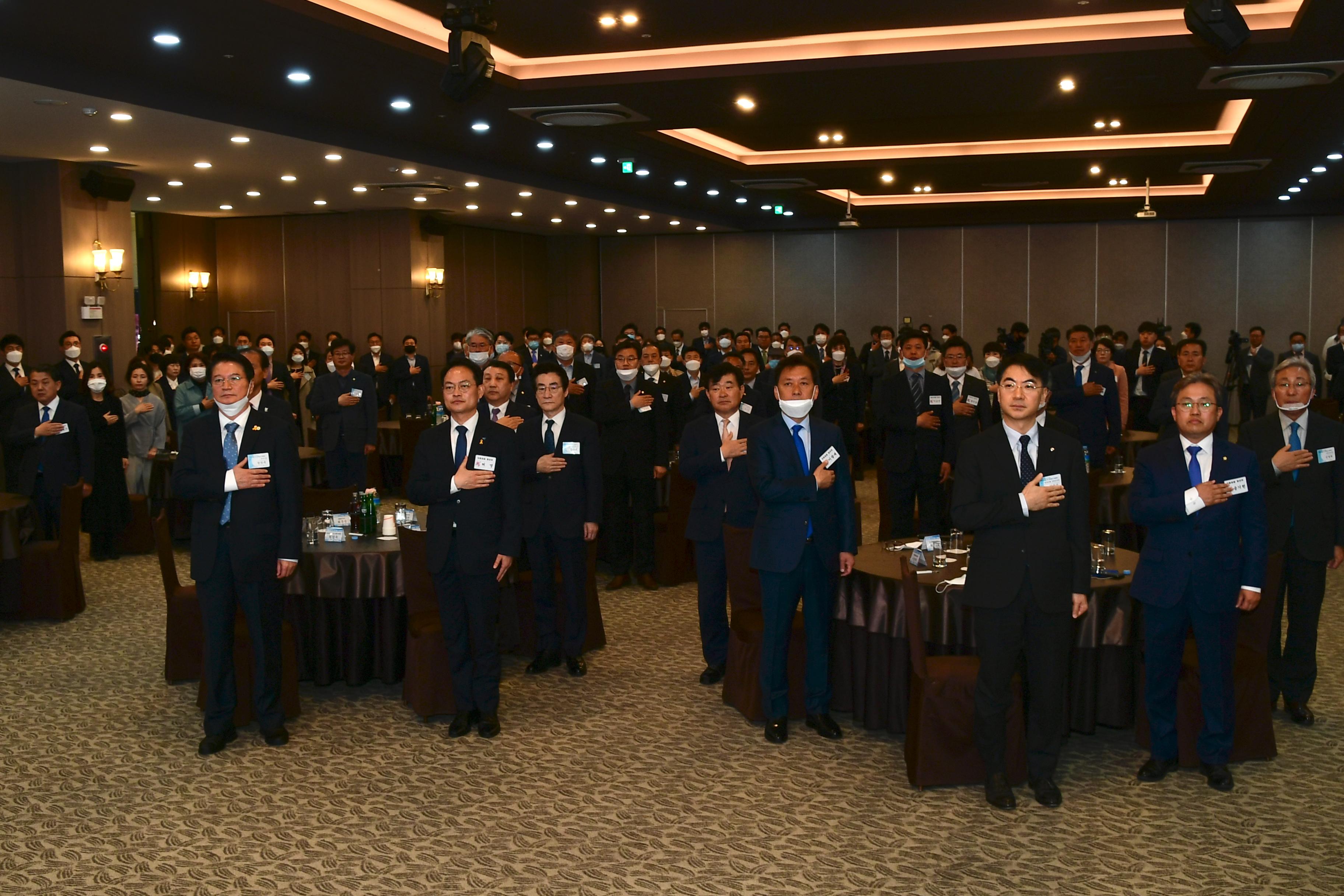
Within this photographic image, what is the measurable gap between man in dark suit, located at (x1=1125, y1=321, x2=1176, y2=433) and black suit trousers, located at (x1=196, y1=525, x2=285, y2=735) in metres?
11.3

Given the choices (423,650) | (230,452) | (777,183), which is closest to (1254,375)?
(777,183)

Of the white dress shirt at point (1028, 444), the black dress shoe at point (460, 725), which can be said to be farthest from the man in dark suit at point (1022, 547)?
the black dress shoe at point (460, 725)

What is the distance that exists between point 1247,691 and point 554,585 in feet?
11.3

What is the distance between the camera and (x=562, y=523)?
6.20 m

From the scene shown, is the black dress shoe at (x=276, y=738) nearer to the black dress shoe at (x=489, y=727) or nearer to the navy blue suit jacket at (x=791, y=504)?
the black dress shoe at (x=489, y=727)

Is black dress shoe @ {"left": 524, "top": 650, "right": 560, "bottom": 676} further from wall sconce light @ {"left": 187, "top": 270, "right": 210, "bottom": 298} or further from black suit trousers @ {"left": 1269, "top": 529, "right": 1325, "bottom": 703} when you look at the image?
wall sconce light @ {"left": 187, "top": 270, "right": 210, "bottom": 298}

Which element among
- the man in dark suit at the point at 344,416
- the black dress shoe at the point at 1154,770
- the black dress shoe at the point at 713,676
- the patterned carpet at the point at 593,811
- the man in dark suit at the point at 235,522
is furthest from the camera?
the man in dark suit at the point at 344,416

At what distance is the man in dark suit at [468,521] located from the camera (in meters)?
5.10

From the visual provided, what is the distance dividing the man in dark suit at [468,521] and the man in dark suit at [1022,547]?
200 cm

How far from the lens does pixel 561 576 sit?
6453 millimetres

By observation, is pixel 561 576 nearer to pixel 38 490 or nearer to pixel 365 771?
pixel 365 771

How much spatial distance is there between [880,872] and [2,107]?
9108mm

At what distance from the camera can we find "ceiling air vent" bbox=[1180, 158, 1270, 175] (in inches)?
555

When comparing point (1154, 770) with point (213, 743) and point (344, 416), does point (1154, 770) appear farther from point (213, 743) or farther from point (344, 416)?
point (344, 416)
